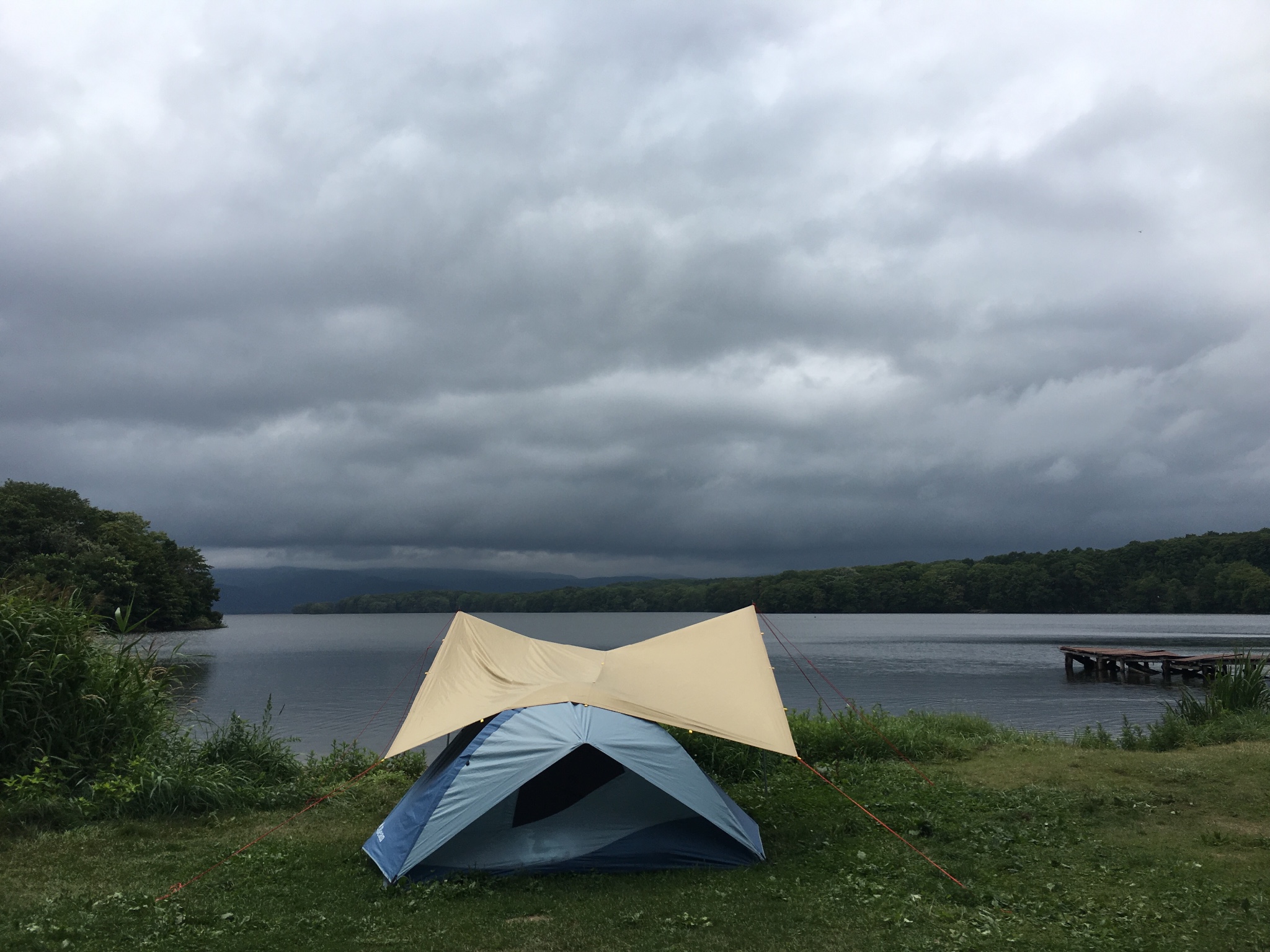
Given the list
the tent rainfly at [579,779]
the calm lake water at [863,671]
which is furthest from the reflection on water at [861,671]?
the tent rainfly at [579,779]

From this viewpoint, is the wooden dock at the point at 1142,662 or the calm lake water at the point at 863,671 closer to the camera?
the calm lake water at the point at 863,671

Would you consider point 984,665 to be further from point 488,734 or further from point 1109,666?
point 488,734

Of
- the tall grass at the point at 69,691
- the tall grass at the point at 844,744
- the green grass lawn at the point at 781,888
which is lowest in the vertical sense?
the tall grass at the point at 844,744

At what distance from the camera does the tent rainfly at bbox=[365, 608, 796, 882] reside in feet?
27.1

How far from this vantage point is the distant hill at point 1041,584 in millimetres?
115312

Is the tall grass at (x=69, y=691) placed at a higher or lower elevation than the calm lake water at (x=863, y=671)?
higher

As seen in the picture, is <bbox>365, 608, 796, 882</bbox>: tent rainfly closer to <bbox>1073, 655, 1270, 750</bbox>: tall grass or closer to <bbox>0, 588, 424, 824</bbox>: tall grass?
<bbox>0, 588, 424, 824</bbox>: tall grass

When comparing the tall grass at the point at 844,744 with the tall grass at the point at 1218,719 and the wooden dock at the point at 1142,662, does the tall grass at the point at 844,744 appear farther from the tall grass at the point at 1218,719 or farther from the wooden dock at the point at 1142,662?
the wooden dock at the point at 1142,662

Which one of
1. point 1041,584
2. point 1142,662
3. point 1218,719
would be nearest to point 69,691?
point 1218,719

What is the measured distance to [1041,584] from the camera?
12425 cm

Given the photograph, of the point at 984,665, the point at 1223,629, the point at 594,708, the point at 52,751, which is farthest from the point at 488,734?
the point at 1223,629

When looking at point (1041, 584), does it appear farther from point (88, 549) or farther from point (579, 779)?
point (579, 779)

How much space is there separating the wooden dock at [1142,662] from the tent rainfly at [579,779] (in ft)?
112

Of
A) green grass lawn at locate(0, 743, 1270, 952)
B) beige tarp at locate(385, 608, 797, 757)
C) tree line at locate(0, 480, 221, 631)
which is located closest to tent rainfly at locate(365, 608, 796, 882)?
beige tarp at locate(385, 608, 797, 757)
